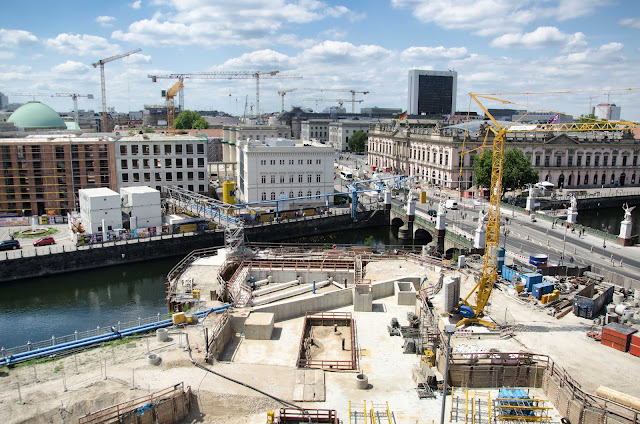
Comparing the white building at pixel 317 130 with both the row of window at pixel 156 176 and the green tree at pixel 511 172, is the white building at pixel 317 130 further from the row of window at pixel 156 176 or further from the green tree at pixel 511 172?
the row of window at pixel 156 176

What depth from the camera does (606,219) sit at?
80.5 m

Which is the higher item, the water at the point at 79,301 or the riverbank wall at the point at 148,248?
the riverbank wall at the point at 148,248

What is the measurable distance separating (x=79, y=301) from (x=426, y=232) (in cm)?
4317

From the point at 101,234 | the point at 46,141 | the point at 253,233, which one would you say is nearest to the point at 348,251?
the point at 253,233

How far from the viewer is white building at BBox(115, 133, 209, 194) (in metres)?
70.9

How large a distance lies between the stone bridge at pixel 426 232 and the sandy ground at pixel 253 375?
23.2m

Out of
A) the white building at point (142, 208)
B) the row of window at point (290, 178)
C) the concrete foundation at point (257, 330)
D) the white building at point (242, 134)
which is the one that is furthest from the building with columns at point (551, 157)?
the concrete foundation at point (257, 330)

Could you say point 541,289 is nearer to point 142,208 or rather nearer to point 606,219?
point 142,208

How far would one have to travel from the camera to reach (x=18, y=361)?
989 inches

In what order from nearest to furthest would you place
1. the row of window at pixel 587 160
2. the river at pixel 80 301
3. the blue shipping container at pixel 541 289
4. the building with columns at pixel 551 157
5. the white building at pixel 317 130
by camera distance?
the blue shipping container at pixel 541 289 < the river at pixel 80 301 < the building with columns at pixel 551 157 < the row of window at pixel 587 160 < the white building at pixel 317 130

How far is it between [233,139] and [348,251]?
65.7 meters

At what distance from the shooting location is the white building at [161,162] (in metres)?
70.9

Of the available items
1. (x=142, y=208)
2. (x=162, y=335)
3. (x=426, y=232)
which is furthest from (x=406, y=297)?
(x=142, y=208)

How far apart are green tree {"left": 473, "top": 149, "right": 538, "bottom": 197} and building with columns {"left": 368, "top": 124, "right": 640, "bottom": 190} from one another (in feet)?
31.9
